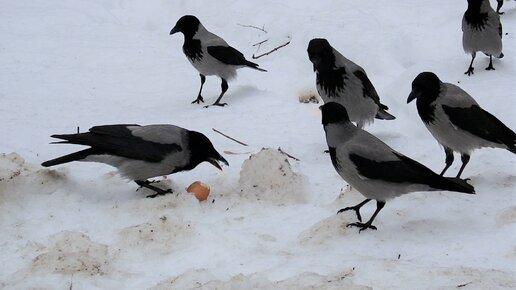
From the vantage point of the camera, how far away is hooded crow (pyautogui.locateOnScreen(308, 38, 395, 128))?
7.02 metres

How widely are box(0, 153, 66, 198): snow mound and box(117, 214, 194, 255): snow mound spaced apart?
1.03m

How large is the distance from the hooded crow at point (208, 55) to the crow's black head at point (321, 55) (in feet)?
5.91

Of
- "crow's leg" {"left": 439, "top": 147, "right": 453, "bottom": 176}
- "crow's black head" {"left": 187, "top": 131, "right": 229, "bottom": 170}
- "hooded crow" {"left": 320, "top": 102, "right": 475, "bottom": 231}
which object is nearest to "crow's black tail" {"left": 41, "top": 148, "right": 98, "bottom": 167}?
"crow's black head" {"left": 187, "top": 131, "right": 229, "bottom": 170}

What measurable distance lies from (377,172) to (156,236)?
163 cm

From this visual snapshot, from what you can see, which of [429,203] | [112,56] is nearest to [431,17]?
[112,56]

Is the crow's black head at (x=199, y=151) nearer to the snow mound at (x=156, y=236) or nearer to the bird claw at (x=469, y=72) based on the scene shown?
the snow mound at (x=156, y=236)

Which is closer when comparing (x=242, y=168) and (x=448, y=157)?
(x=242, y=168)

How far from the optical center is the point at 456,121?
579cm

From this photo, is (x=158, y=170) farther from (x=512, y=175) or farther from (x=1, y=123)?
(x=512, y=175)

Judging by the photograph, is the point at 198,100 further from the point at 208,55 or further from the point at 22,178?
the point at 22,178

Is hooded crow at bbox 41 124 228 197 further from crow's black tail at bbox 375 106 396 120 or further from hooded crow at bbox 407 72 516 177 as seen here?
crow's black tail at bbox 375 106 396 120

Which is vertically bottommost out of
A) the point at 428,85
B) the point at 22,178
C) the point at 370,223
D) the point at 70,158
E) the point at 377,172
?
the point at 22,178

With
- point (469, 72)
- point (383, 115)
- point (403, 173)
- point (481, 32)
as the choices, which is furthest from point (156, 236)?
point (481, 32)

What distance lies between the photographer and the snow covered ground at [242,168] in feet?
13.6
